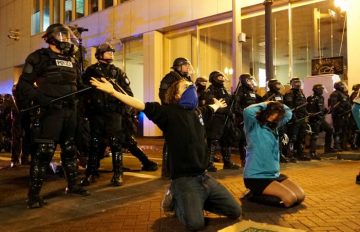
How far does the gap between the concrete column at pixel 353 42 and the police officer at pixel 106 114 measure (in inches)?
383

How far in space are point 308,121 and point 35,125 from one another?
7.52 meters

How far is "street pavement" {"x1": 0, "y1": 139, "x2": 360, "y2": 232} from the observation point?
15.6 feet

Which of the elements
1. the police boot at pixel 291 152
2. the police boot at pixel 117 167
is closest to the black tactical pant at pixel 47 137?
the police boot at pixel 117 167

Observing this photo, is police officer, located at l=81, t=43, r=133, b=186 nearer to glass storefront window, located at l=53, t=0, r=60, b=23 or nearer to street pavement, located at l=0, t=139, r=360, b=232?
street pavement, located at l=0, t=139, r=360, b=232

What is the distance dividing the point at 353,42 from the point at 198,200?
11702mm

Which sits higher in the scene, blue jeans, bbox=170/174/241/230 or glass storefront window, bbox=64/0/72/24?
glass storefront window, bbox=64/0/72/24

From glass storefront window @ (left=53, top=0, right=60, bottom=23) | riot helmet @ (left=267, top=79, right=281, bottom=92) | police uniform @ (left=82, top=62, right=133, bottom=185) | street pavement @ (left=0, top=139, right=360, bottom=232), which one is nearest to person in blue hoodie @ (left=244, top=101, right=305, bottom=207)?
street pavement @ (left=0, top=139, right=360, bottom=232)

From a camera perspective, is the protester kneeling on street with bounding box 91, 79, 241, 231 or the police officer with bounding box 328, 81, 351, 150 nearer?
the protester kneeling on street with bounding box 91, 79, 241, 231

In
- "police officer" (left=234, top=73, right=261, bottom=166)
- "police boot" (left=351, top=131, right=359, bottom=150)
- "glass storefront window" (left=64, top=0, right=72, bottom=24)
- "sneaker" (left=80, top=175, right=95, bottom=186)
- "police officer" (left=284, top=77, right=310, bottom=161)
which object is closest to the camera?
"sneaker" (left=80, top=175, right=95, bottom=186)

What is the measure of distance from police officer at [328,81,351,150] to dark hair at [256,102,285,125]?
23.4ft

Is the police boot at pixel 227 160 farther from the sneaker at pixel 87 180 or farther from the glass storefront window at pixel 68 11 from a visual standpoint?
the glass storefront window at pixel 68 11

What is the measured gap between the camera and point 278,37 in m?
18.0

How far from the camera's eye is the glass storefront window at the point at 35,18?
2917 cm

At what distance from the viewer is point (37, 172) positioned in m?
5.57
